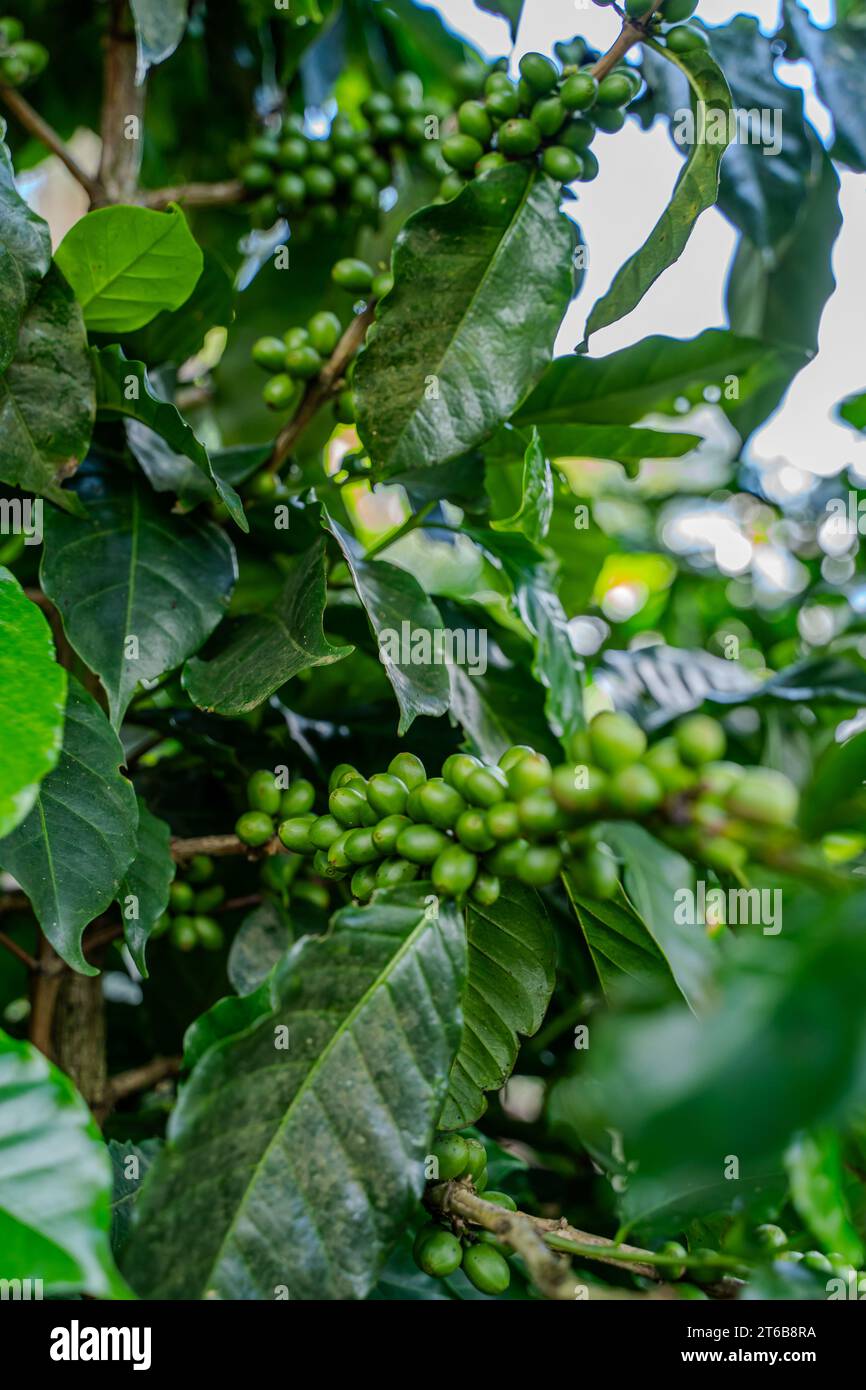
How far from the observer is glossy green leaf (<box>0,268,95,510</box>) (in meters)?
0.67

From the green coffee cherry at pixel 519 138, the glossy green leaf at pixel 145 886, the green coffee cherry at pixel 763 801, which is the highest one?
the green coffee cherry at pixel 519 138

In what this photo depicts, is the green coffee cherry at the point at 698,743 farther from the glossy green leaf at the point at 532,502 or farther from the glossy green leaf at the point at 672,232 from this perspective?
the glossy green leaf at the point at 672,232

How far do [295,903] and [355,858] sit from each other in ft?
0.86

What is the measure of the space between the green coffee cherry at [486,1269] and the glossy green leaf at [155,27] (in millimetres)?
845

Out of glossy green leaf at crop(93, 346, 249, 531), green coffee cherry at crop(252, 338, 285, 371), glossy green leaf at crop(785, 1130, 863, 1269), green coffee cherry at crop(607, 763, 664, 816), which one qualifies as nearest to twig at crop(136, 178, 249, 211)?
green coffee cherry at crop(252, 338, 285, 371)

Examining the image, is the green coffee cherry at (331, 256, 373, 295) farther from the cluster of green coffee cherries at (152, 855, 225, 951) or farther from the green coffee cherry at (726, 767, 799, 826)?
the green coffee cherry at (726, 767, 799, 826)

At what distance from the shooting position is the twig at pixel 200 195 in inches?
39.1

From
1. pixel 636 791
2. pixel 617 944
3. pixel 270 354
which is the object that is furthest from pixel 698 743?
pixel 270 354

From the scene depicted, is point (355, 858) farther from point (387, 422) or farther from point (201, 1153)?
point (387, 422)

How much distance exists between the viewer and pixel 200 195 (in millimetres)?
1043

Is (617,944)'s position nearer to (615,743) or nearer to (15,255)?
(615,743)

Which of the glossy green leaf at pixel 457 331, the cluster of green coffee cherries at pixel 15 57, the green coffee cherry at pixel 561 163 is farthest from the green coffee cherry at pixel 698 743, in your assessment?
the cluster of green coffee cherries at pixel 15 57

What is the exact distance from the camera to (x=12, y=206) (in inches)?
24.5
